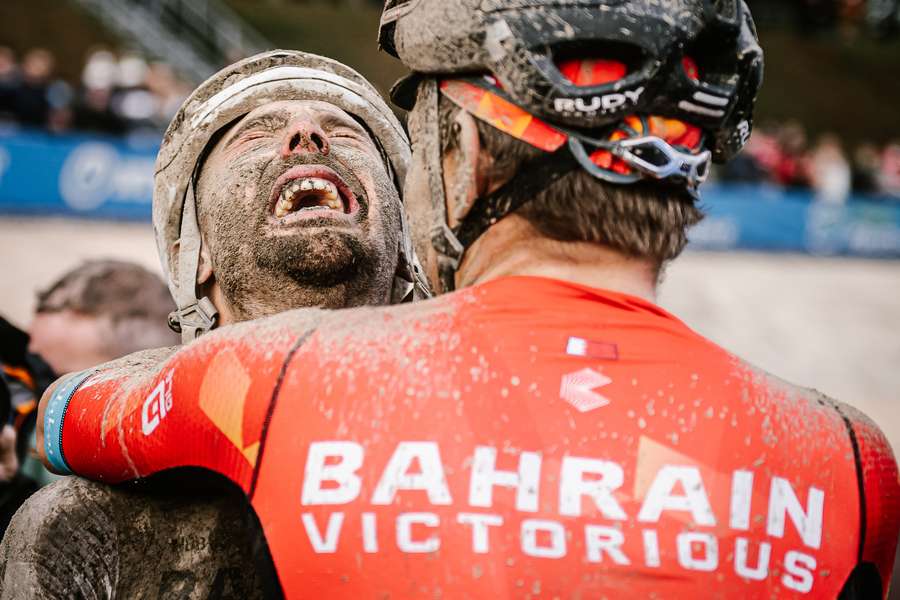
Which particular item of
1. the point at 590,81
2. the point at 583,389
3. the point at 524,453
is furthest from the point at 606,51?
the point at 524,453

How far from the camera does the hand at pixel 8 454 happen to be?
13.2ft

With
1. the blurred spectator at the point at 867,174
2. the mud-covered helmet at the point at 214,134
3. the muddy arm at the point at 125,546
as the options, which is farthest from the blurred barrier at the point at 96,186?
the muddy arm at the point at 125,546

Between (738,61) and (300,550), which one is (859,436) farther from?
(300,550)

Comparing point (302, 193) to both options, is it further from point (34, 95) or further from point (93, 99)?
point (93, 99)

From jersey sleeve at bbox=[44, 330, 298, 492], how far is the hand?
207cm

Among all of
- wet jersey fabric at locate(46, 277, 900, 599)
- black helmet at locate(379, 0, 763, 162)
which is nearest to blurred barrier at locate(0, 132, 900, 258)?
black helmet at locate(379, 0, 763, 162)

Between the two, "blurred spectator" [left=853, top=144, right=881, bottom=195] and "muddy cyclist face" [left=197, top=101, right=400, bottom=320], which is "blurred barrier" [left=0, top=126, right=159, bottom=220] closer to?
"blurred spectator" [left=853, top=144, right=881, bottom=195]

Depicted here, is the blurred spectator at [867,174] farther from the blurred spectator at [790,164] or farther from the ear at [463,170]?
the ear at [463,170]

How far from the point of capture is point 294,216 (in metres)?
3.00

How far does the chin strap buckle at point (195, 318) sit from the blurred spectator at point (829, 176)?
708 inches

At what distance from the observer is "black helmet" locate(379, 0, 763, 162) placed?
186 centimetres

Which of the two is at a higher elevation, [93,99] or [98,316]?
[98,316]

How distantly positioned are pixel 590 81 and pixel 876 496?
813 mm

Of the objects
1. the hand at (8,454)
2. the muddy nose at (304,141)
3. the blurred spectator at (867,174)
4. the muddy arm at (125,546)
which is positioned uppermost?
→ the muddy nose at (304,141)
